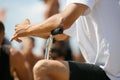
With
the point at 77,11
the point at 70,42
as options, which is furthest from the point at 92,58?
the point at 70,42

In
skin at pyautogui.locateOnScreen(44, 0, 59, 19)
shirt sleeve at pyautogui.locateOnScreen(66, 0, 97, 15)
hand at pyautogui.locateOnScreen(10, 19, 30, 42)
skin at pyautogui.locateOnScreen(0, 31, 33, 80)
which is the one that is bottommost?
skin at pyautogui.locateOnScreen(0, 31, 33, 80)

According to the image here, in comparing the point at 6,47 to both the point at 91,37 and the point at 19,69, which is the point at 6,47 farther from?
the point at 91,37

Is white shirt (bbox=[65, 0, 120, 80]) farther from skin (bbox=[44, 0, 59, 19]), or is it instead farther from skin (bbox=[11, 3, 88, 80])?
skin (bbox=[44, 0, 59, 19])

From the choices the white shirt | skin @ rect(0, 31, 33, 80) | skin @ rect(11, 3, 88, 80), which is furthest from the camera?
skin @ rect(0, 31, 33, 80)

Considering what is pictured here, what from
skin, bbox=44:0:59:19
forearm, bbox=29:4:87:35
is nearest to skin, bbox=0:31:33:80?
skin, bbox=44:0:59:19

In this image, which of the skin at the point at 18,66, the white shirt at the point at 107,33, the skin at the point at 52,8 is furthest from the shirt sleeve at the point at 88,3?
the skin at the point at 52,8

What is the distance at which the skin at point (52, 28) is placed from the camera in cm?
532

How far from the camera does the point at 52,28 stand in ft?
17.6

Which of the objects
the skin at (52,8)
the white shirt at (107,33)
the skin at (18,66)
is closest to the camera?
the white shirt at (107,33)

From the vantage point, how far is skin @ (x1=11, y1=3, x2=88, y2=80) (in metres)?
5.32

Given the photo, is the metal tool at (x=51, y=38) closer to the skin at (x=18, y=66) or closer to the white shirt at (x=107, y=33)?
the white shirt at (x=107, y=33)

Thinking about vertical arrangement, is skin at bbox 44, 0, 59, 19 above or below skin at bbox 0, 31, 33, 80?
above

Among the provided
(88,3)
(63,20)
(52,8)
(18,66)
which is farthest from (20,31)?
(52,8)

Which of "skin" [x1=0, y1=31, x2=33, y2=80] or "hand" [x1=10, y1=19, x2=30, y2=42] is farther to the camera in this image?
"skin" [x1=0, y1=31, x2=33, y2=80]
